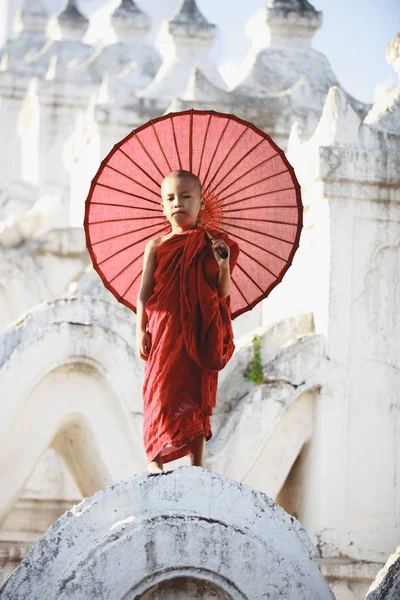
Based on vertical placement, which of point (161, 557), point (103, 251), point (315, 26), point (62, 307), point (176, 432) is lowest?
point (161, 557)

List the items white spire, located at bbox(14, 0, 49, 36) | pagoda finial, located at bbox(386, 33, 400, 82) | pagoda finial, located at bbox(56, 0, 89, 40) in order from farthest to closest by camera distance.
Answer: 1. white spire, located at bbox(14, 0, 49, 36)
2. pagoda finial, located at bbox(56, 0, 89, 40)
3. pagoda finial, located at bbox(386, 33, 400, 82)

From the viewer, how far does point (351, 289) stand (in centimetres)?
1299

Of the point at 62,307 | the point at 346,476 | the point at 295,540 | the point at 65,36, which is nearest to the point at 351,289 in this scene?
the point at 346,476

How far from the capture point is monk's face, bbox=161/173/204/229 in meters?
9.13

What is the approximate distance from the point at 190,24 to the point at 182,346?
1191cm

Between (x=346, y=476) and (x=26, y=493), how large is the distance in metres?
3.28

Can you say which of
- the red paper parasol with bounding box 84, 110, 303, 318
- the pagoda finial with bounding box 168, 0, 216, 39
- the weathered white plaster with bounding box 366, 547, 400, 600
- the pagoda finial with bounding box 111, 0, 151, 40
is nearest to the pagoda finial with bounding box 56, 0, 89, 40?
the pagoda finial with bounding box 111, 0, 151, 40

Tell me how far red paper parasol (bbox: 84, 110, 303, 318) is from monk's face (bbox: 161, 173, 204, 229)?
34cm

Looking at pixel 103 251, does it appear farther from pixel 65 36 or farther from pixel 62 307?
pixel 65 36

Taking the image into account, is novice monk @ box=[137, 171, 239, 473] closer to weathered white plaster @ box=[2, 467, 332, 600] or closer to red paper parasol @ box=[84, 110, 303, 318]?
red paper parasol @ box=[84, 110, 303, 318]

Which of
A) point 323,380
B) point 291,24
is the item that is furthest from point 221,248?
point 291,24

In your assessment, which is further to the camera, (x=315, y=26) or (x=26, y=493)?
(x=315, y=26)

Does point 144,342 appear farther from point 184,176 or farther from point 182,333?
point 184,176

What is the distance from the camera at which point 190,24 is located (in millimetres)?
20328
